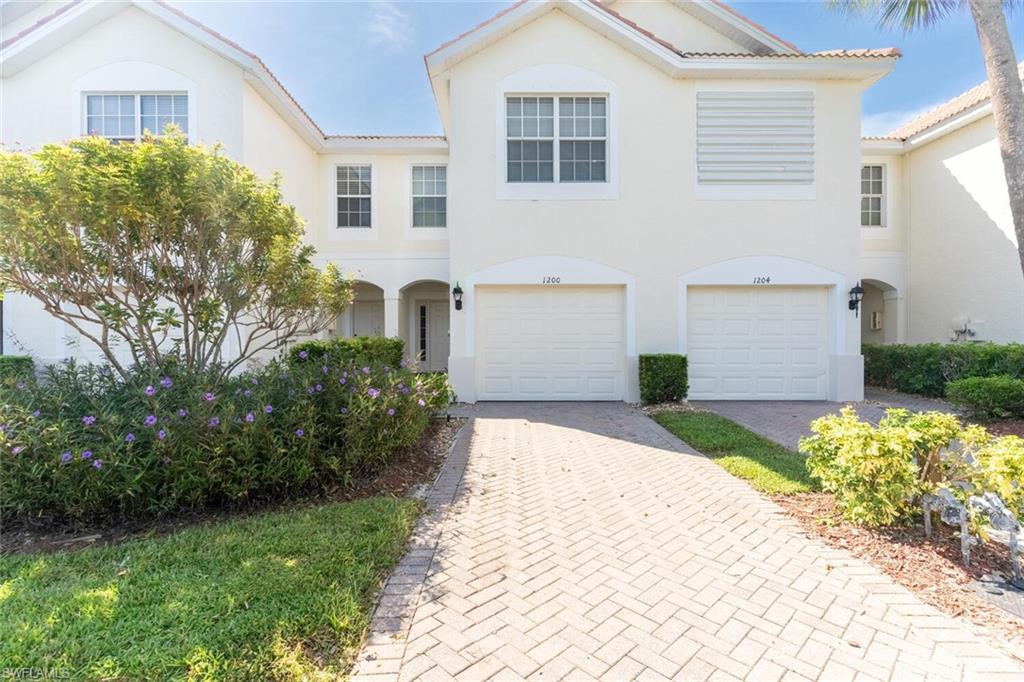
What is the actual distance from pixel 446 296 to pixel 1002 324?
14.5 m

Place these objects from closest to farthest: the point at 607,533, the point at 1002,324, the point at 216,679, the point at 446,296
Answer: the point at 216,679 < the point at 607,533 < the point at 1002,324 < the point at 446,296

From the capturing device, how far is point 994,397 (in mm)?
7445

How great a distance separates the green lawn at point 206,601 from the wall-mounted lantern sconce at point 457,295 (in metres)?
A: 6.49

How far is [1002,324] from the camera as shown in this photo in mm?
10797

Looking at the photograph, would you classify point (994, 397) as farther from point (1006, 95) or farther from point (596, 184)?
point (596, 184)

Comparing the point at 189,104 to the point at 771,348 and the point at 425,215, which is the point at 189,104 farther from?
the point at 771,348

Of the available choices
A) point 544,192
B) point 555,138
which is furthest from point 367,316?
point 555,138

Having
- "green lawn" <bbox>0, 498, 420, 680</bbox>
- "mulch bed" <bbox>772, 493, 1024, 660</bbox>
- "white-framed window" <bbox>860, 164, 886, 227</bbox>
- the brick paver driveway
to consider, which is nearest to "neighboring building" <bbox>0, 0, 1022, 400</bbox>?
"white-framed window" <bbox>860, 164, 886, 227</bbox>

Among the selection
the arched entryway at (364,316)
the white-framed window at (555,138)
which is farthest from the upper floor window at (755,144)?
the arched entryway at (364,316)

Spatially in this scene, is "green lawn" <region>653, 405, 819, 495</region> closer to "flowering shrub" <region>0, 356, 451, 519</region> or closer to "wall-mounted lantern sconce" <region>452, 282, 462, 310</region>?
"flowering shrub" <region>0, 356, 451, 519</region>

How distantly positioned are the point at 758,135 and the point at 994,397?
643 cm

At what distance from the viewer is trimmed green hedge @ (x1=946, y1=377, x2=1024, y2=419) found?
7430 mm

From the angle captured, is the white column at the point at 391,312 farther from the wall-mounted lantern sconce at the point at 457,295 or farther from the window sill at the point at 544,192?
the window sill at the point at 544,192

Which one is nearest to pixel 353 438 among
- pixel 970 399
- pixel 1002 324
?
pixel 970 399
